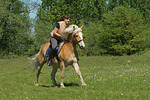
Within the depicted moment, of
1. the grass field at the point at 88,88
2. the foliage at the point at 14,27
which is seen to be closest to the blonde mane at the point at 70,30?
the grass field at the point at 88,88

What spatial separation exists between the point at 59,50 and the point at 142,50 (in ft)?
128

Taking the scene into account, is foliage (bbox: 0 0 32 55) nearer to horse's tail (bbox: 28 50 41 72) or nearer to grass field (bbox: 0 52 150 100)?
grass field (bbox: 0 52 150 100)

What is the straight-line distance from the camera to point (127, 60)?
93.5 ft

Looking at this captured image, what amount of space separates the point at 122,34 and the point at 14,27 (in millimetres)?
21029

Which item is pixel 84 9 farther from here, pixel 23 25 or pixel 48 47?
pixel 48 47

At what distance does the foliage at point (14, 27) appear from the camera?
123 ft

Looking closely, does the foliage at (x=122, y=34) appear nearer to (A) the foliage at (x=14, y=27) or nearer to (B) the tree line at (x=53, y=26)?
(B) the tree line at (x=53, y=26)

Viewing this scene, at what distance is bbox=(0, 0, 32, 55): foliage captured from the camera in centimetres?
3734

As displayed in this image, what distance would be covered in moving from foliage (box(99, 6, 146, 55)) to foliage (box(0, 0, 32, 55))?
50.7 ft

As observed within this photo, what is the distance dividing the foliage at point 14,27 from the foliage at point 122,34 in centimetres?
1544

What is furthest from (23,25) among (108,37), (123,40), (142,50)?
(142,50)

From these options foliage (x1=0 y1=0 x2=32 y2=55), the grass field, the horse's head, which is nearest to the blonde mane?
the horse's head

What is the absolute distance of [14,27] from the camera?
3825 centimetres

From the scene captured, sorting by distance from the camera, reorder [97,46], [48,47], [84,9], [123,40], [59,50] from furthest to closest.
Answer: [97,46]
[123,40]
[84,9]
[48,47]
[59,50]
